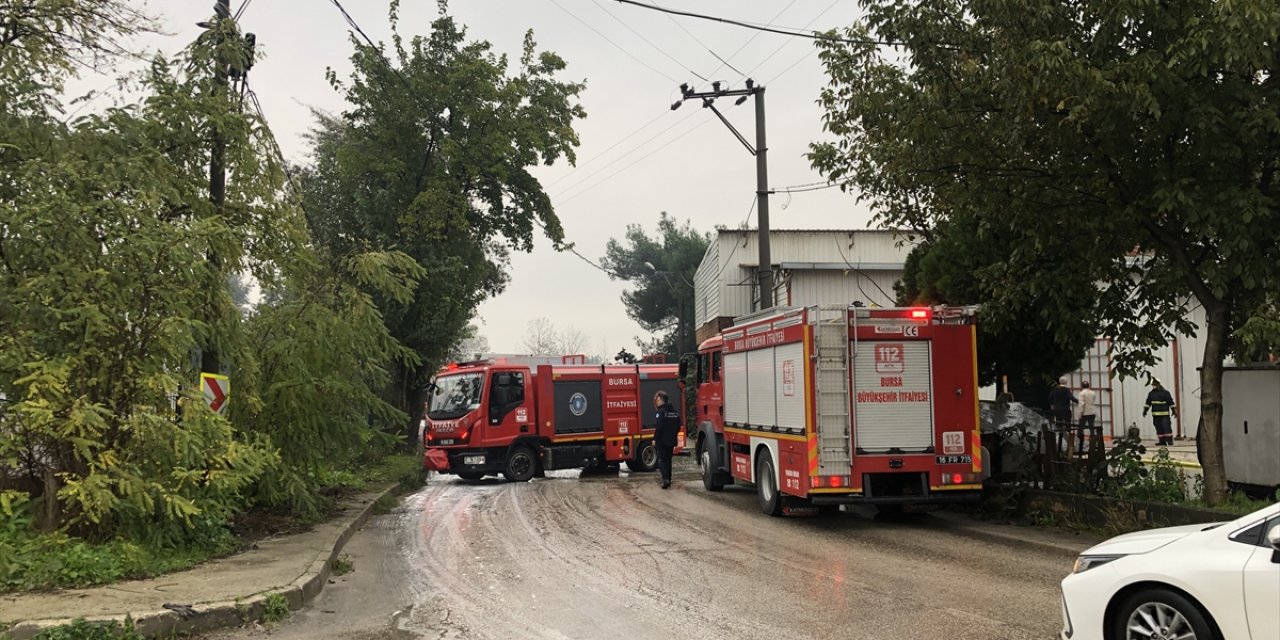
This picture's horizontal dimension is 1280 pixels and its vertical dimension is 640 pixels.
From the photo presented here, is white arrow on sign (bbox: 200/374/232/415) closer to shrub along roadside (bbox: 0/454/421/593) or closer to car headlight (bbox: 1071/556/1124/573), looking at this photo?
shrub along roadside (bbox: 0/454/421/593)

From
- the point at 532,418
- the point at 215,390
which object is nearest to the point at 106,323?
the point at 215,390

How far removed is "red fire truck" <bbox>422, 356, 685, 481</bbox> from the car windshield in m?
0.02

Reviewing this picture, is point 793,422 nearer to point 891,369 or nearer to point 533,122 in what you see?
point 891,369

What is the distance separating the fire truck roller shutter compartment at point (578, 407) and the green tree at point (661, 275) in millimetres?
32316

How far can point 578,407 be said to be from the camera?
68.7 feet

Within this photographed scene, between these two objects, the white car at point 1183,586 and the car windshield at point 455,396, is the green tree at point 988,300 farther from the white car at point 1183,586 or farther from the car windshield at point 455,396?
the car windshield at point 455,396

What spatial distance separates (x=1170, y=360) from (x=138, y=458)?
1006 inches

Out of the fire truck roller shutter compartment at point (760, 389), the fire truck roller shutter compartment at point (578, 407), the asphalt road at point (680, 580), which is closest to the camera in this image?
the asphalt road at point (680, 580)

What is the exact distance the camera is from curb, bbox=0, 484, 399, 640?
20.8 feet

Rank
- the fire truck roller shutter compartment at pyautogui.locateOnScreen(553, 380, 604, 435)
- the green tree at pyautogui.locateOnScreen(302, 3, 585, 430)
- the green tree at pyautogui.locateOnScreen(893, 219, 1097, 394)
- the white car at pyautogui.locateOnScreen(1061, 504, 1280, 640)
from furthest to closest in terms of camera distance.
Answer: the green tree at pyautogui.locateOnScreen(302, 3, 585, 430)
the fire truck roller shutter compartment at pyautogui.locateOnScreen(553, 380, 604, 435)
the green tree at pyautogui.locateOnScreen(893, 219, 1097, 394)
the white car at pyautogui.locateOnScreen(1061, 504, 1280, 640)

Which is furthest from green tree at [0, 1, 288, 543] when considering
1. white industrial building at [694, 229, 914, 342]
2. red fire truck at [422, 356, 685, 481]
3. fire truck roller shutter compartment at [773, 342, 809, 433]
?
white industrial building at [694, 229, 914, 342]

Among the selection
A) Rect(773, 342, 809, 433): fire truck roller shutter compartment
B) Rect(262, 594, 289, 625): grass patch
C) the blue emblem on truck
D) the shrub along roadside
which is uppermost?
Rect(773, 342, 809, 433): fire truck roller shutter compartment

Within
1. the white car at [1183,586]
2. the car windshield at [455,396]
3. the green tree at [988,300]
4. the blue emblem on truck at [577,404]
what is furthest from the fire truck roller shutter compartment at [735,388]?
the white car at [1183,586]

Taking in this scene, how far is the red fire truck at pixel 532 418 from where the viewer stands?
19.8m
